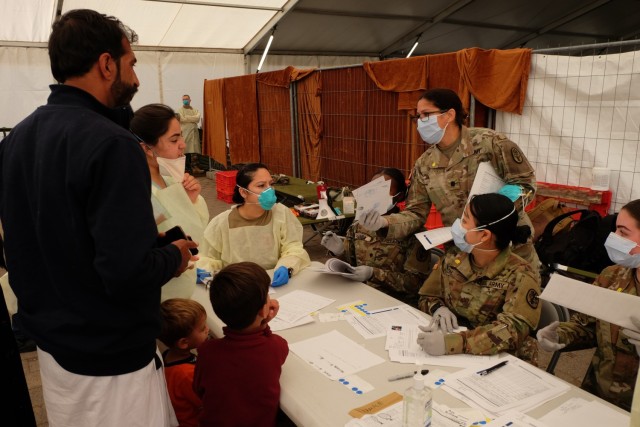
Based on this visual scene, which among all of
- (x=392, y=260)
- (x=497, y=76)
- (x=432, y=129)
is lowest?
(x=392, y=260)

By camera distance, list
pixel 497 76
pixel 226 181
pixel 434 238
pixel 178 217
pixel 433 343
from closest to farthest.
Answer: pixel 433 343 → pixel 178 217 → pixel 434 238 → pixel 497 76 → pixel 226 181

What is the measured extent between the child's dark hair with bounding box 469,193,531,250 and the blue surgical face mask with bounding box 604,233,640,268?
380 millimetres

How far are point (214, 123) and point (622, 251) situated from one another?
8809 mm

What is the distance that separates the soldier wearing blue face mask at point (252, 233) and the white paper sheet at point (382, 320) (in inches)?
30.4

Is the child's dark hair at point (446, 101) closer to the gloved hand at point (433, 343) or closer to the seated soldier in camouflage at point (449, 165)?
the seated soldier in camouflage at point (449, 165)

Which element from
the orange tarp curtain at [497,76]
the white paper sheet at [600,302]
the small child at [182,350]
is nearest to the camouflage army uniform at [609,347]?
the white paper sheet at [600,302]

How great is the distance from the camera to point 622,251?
1893 millimetres

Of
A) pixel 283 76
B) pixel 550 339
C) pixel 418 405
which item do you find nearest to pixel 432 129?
pixel 550 339

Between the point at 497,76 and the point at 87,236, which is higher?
the point at 497,76

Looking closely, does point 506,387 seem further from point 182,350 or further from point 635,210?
point 182,350

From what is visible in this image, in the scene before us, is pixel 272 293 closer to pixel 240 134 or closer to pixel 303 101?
pixel 303 101

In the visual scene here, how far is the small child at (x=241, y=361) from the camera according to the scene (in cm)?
158

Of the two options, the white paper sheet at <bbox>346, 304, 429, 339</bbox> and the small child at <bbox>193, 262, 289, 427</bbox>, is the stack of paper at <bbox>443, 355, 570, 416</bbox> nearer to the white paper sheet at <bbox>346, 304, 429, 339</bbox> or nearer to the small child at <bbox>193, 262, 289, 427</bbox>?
the white paper sheet at <bbox>346, 304, 429, 339</bbox>

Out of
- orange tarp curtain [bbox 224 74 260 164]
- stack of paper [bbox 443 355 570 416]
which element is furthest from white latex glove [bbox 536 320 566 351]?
orange tarp curtain [bbox 224 74 260 164]
